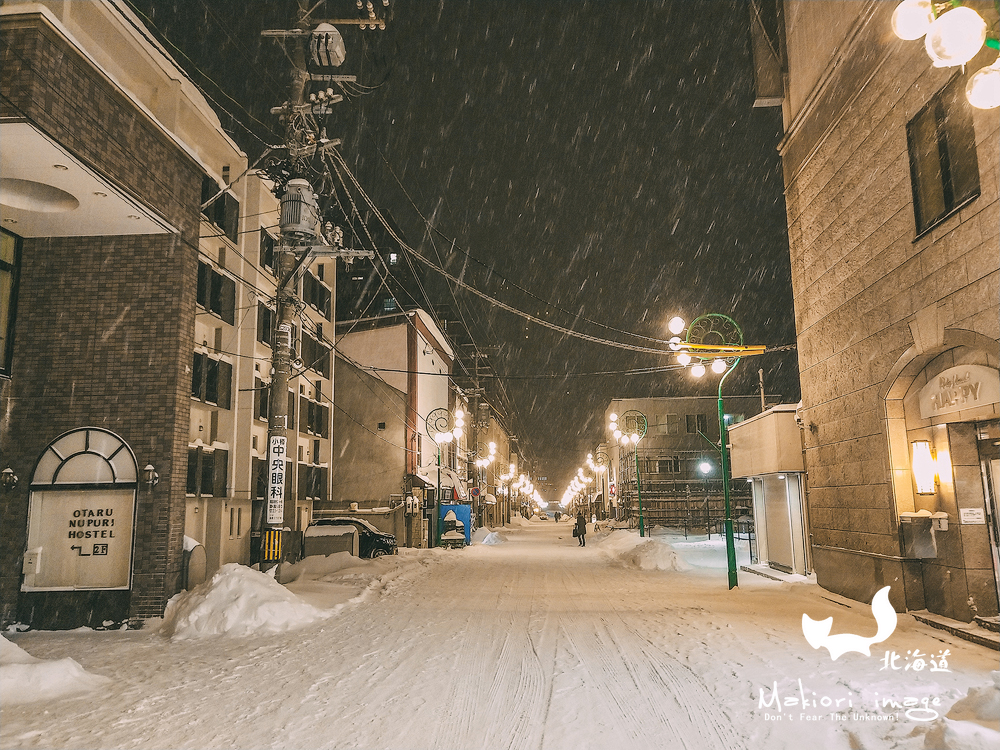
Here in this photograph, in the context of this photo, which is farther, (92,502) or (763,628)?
(92,502)

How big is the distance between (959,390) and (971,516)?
81.1 inches

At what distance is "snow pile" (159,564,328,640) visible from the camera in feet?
37.8

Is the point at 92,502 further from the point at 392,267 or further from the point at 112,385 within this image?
the point at 392,267

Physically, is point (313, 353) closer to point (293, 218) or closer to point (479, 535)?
point (293, 218)

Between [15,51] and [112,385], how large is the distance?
626cm

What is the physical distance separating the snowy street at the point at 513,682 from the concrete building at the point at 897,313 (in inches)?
60.1

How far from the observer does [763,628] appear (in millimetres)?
11242

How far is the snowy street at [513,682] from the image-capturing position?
6.26m

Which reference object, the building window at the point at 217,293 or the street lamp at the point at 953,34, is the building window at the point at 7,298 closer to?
the building window at the point at 217,293

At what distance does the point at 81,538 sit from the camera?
44.5 ft

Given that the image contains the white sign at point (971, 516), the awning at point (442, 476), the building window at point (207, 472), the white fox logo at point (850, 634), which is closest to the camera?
the white fox logo at point (850, 634)

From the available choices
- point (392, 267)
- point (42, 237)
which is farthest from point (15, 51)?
point (392, 267)

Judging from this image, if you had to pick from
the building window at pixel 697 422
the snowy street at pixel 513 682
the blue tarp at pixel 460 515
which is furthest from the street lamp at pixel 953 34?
the building window at pixel 697 422

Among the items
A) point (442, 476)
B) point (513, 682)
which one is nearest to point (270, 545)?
point (513, 682)
